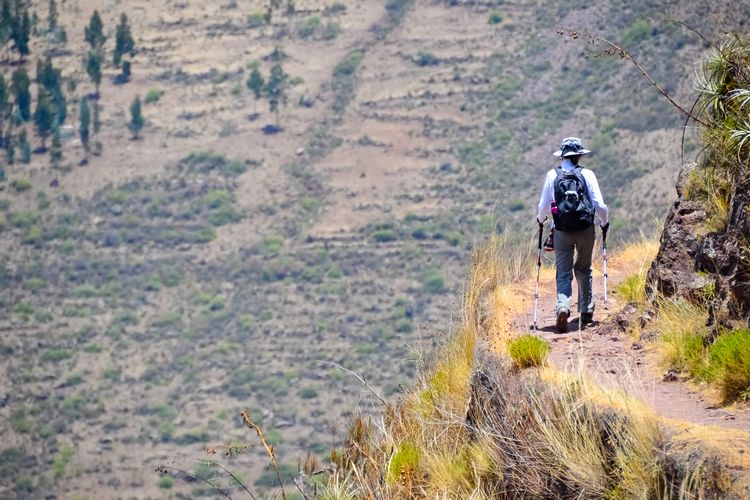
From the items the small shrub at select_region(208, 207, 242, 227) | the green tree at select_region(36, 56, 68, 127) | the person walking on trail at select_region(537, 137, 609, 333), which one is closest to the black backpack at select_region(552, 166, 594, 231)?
the person walking on trail at select_region(537, 137, 609, 333)

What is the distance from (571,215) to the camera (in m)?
10.9

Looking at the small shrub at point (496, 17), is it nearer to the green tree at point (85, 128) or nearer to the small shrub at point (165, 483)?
the green tree at point (85, 128)

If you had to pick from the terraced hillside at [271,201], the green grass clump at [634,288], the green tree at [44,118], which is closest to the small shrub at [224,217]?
the terraced hillside at [271,201]

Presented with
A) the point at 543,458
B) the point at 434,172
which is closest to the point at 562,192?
the point at 543,458

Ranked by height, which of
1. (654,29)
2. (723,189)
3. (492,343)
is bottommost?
(654,29)

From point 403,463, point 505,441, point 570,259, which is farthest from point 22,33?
point 505,441

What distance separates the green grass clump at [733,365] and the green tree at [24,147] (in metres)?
102

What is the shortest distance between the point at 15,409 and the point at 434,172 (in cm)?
3285

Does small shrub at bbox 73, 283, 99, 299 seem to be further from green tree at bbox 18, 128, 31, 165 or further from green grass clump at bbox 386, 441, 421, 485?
green grass clump at bbox 386, 441, 421, 485

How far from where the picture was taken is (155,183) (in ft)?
326

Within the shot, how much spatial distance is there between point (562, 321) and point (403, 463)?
5.97 feet

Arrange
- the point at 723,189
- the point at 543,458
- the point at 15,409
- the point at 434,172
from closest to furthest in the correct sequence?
the point at 543,458
the point at 723,189
the point at 15,409
the point at 434,172

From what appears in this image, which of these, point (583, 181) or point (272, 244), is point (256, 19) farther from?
point (583, 181)

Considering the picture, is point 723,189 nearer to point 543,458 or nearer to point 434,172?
point 543,458
